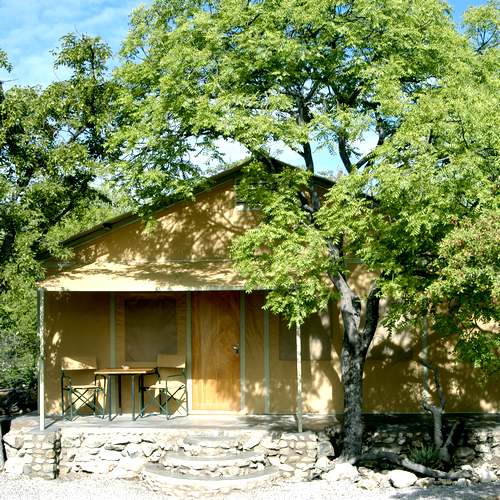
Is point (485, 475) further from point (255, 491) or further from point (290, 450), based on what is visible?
point (255, 491)

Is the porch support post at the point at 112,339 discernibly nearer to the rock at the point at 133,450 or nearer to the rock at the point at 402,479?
the rock at the point at 133,450

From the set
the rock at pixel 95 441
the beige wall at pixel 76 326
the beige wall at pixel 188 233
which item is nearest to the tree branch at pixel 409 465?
the rock at pixel 95 441

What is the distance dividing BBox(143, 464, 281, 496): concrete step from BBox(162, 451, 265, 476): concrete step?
4.6 inches

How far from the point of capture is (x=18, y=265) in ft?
36.3

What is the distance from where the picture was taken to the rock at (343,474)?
10.3 m

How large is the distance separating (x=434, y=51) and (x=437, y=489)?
6.25m

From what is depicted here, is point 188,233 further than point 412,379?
Yes

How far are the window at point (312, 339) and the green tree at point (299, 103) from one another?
1538 millimetres

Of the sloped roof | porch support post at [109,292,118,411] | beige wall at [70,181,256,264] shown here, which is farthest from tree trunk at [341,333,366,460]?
porch support post at [109,292,118,411]

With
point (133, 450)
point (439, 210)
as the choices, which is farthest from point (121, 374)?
point (439, 210)

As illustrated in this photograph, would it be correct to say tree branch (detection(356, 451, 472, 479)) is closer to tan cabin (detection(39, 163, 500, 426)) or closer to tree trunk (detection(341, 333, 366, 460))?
tree trunk (detection(341, 333, 366, 460))

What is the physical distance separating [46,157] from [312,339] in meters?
5.51

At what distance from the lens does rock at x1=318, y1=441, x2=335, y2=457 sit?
10953mm

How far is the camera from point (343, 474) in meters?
10.3
